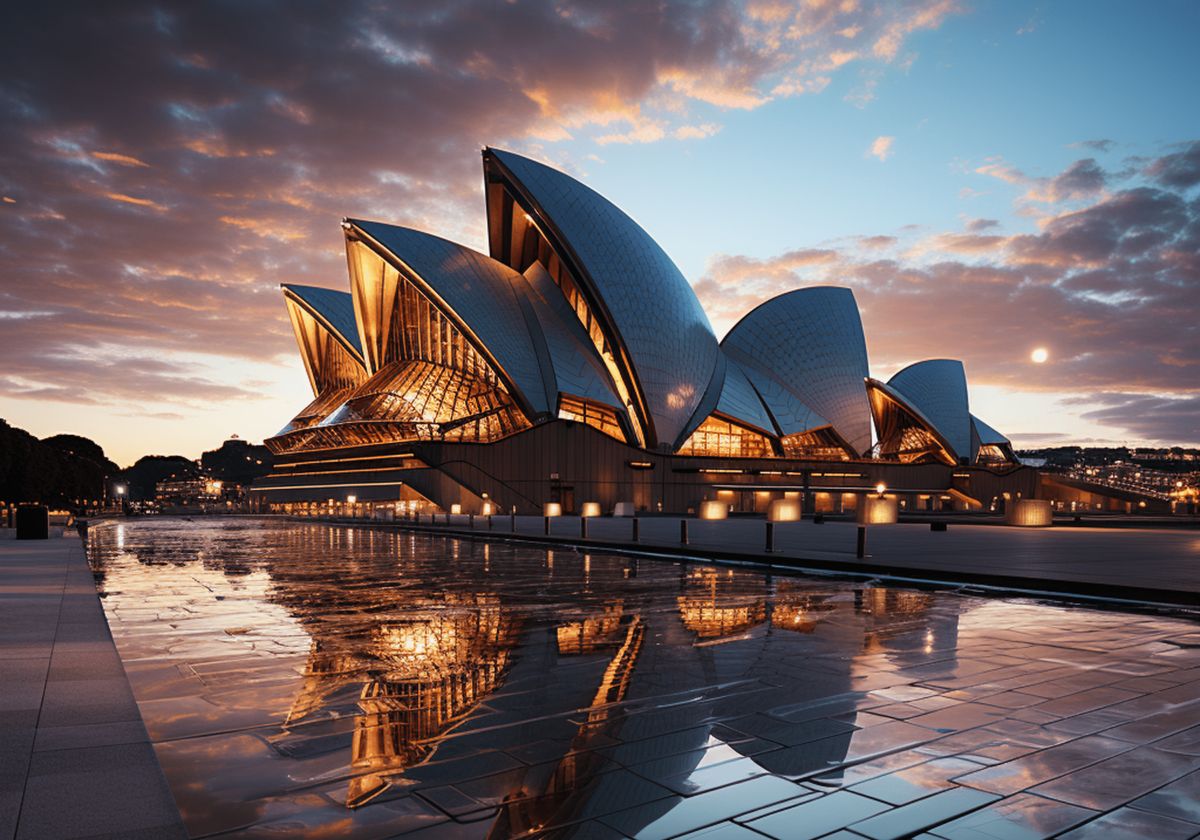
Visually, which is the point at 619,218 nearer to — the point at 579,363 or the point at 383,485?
the point at 579,363

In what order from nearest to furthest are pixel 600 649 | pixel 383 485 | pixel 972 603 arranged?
pixel 600 649, pixel 972 603, pixel 383 485

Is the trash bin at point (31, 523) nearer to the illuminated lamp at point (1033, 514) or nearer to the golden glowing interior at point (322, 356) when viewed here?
the illuminated lamp at point (1033, 514)

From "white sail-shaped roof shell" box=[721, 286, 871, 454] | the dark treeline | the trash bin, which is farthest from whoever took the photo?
"white sail-shaped roof shell" box=[721, 286, 871, 454]

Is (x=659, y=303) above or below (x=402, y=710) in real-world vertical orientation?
above

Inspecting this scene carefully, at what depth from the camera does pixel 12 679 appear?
5.45 metres

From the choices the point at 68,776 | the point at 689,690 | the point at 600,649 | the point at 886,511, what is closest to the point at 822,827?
the point at 689,690

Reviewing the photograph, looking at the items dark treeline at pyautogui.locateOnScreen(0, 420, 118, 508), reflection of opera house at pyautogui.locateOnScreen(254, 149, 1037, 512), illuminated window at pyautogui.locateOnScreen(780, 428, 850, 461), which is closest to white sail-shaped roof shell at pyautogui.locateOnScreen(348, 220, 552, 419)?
reflection of opera house at pyautogui.locateOnScreen(254, 149, 1037, 512)

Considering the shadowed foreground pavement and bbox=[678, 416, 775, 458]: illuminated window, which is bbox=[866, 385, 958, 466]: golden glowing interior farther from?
the shadowed foreground pavement

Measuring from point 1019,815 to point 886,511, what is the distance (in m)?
35.8

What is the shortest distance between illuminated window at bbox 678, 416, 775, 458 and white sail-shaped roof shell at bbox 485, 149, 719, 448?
134 inches

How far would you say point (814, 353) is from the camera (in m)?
71.4

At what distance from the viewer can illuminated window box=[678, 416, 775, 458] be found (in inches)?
2479

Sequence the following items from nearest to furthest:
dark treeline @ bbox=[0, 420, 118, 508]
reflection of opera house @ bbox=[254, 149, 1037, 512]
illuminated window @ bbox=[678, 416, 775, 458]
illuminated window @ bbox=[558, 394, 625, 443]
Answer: reflection of opera house @ bbox=[254, 149, 1037, 512]
illuminated window @ bbox=[558, 394, 625, 443]
illuminated window @ bbox=[678, 416, 775, 458]
dark treeline @ bbox=[0, 420, 118, 508]

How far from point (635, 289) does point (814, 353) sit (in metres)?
22.0
